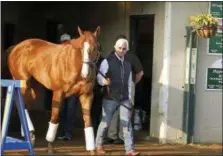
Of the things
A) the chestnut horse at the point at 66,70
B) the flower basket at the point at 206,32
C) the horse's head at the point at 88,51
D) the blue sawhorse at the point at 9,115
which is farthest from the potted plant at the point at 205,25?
the blue sawhorse at the point at 9,115

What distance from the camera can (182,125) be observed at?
32.4 feet

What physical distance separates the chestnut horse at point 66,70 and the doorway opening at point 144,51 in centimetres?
333

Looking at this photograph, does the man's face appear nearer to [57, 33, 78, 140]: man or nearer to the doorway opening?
[57, 33, 78, 140]: man

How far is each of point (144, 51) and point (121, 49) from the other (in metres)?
3.28

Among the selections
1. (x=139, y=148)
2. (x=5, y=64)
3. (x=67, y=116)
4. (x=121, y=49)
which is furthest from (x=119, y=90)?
(x=67, y=116)

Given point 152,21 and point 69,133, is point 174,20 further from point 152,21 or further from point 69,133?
point 69,133

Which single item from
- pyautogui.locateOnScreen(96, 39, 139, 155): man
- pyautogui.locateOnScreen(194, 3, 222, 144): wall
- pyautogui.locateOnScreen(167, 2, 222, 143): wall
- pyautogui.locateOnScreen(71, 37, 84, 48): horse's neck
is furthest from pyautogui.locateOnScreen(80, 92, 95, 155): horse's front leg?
pyautogui.locateOnScreen(194, 3, 222, 144): wall

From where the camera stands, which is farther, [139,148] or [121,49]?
[139,148]

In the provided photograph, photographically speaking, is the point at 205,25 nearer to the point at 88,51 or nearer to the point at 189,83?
the point at 189,83

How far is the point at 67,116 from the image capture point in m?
9.63

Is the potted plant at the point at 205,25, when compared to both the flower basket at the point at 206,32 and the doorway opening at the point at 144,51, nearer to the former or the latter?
the flower basket at the point at 206,32

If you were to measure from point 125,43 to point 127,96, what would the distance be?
0.81 meters

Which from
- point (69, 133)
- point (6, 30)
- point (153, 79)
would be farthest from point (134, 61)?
point (6, 30)

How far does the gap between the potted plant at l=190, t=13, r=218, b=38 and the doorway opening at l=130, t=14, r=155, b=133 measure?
4.26ft
